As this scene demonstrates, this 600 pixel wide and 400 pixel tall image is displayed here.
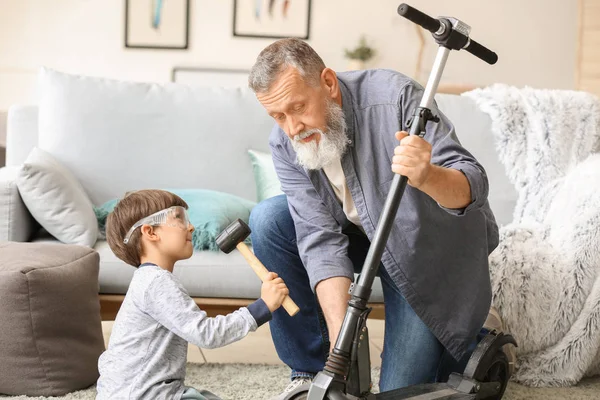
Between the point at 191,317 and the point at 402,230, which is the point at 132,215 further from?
the point at 402,230

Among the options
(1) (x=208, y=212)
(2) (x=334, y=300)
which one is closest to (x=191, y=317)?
(2) (x=334, y=300)

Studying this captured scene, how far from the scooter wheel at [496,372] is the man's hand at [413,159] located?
648 millimetres

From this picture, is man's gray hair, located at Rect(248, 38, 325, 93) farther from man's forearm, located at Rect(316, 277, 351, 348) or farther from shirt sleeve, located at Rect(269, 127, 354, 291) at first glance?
man's forearm, located at Rect(316, 277, 351, 348)

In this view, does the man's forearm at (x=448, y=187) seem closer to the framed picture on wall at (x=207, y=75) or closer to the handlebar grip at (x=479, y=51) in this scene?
the handlebar grip at (x=479, y=51)

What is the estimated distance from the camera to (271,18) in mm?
5805

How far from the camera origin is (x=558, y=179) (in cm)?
288

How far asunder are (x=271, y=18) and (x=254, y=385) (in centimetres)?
400

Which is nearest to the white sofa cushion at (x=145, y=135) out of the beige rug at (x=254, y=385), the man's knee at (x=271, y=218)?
the beige rug at (x=254, y=385)

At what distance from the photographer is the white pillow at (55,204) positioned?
7.87 feet

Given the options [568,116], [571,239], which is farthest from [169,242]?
[568,116]

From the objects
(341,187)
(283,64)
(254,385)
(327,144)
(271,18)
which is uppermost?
(271,18)

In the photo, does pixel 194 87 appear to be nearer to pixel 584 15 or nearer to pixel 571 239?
pixel 571 239

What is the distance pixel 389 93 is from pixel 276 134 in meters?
0.32

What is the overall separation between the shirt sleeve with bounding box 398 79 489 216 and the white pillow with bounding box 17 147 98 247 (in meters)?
1.16
